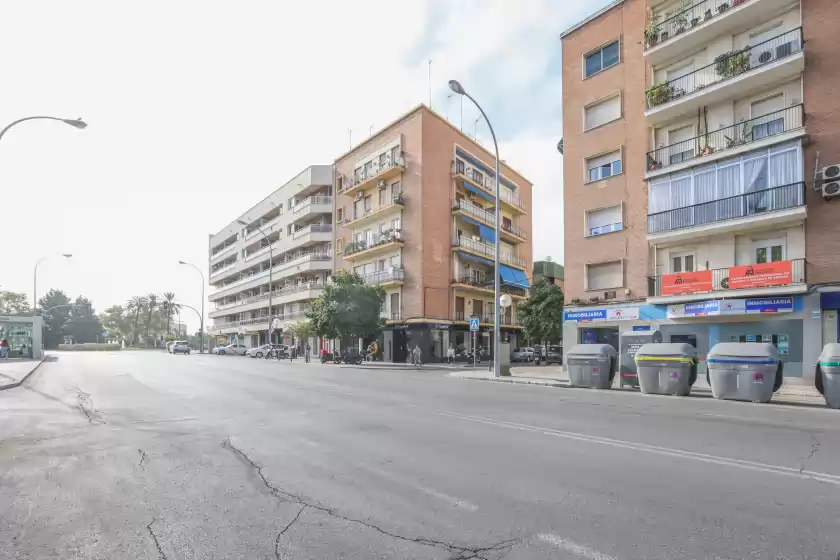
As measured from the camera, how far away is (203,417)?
9117mm

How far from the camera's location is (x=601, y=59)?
995 inches

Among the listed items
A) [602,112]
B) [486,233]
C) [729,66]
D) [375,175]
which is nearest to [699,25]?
[729,66]

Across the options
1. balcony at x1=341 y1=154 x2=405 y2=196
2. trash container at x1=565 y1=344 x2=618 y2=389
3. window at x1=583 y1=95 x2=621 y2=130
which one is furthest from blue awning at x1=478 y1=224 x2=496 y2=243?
trash container at x1=565 y1=344 x2=618 y2=389

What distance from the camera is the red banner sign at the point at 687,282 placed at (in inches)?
782

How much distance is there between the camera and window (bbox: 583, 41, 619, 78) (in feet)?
81.2

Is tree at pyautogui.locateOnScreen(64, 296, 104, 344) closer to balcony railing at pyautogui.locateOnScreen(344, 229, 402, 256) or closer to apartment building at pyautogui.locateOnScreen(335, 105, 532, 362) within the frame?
apartment building at pyautogui.locateOnScreen(335, 105, 532, 362)

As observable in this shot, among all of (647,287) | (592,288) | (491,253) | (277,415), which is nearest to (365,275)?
(491,253)

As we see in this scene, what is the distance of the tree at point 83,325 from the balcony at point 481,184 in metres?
95.0

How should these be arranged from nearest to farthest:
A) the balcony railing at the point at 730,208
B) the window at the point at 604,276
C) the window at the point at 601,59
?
the balcony railing at the point at 730,208 < the window at the point at 604,276 < the window at the point at 601,59

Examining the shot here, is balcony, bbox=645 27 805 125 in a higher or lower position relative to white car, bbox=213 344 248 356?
higher

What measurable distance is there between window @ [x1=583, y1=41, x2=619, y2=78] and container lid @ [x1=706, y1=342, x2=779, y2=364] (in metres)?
16.9

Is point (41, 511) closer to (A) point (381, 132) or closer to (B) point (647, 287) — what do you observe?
(B) point (647, 287)

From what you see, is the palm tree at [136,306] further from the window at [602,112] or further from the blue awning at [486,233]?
the window at [602,112]

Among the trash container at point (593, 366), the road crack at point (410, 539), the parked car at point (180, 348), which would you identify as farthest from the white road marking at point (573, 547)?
the parked car at point (180, 348)
